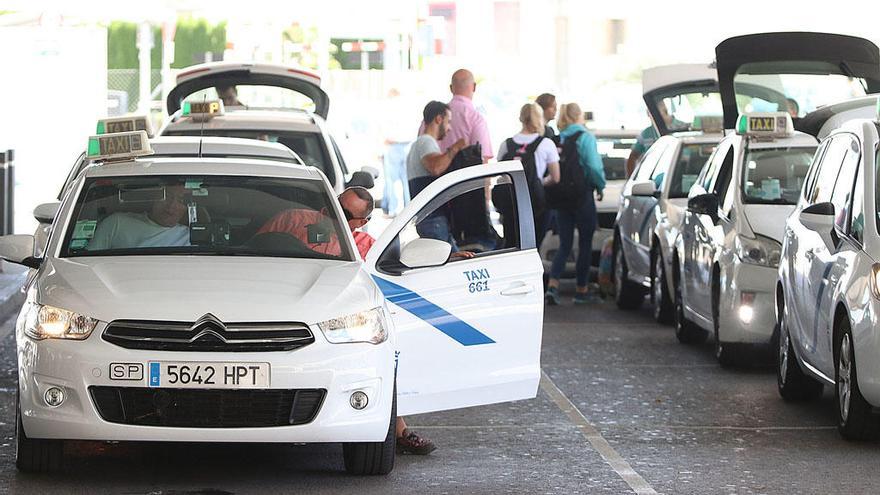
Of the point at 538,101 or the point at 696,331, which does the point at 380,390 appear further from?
the point at 538,101

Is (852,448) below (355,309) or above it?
below

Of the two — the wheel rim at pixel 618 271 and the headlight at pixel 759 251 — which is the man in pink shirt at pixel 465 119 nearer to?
the wheel rim at pixel 618 271

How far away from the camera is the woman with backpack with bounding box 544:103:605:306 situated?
1767cm

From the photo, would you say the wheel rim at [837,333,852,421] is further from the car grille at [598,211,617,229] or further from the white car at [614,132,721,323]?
the car grille at [598,211,617,229]

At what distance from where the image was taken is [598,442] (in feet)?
31.4

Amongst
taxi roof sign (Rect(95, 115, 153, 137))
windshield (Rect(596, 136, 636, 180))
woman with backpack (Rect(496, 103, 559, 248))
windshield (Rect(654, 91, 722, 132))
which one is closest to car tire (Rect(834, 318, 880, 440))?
taxi roof sign (Rect(95, 115, 153, 137))

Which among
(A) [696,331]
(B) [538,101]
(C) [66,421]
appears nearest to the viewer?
(C) [66,421]

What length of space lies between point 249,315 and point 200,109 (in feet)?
24.9

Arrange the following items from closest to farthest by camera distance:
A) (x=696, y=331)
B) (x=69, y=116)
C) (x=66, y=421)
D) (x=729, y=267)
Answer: (x=66, y=421), (x=729, y=267), (x=696, y=331), (x=69, y=116)

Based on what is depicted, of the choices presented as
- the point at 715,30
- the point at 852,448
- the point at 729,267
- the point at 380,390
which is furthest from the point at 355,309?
the point at 715,30

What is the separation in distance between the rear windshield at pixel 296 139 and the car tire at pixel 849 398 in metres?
5.96

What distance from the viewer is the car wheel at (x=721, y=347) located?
12656mm

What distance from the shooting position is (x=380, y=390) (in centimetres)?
797

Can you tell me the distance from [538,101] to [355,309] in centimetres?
1118
